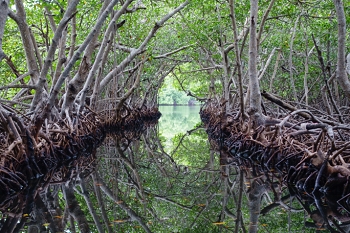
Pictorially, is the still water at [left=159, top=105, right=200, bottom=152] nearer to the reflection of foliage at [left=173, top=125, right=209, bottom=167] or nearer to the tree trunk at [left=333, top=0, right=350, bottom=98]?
the reflection of foliage at [left=173, top=125, right=209, bottom=167]

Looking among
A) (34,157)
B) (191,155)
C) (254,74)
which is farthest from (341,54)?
(191,155)

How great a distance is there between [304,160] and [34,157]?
11.5ft

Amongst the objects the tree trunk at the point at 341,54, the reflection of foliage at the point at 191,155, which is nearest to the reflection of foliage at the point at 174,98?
the reflection of foliage at the point at 191,155

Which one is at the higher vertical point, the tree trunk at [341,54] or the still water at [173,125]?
the tree trunk at [341,54]

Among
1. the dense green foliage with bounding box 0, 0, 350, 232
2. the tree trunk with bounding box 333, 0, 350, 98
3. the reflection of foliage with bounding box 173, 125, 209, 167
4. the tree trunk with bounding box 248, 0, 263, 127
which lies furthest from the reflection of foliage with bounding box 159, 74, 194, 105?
the tree trunk with bounding box 333, 0, 350, 98

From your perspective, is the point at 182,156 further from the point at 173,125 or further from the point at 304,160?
the point at 173,125

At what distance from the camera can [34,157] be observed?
6.30 metres

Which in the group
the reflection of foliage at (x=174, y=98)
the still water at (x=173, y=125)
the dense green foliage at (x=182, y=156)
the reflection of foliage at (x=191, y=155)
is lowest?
the reflection of foliage at (x=174, y=98)

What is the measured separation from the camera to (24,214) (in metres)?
4.53

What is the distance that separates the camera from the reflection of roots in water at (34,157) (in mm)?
5246

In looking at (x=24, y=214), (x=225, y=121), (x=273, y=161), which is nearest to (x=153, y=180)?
(x=273, y=161)

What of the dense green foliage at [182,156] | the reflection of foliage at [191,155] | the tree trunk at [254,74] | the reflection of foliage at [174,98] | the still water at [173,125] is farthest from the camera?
the reflection of foliage at [174,98]

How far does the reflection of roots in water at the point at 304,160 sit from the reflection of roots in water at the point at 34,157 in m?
2.79

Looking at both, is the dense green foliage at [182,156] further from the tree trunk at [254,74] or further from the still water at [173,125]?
the still water at [173,125]
